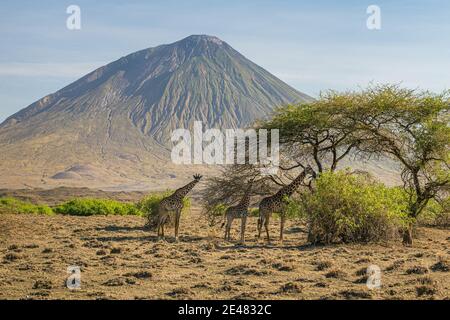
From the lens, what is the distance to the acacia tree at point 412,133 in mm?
→ 25844

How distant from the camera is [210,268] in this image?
18.6 m

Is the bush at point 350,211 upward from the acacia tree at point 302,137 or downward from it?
downward

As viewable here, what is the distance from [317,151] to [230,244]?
22.7 ft

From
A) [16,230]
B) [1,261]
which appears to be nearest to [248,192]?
[1,261]

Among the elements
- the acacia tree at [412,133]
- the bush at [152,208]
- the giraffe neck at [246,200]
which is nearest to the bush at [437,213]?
the acacia tree at [412,133]

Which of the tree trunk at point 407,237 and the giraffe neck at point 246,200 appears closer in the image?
the giraffe neck at point 246,200

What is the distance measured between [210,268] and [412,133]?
12.6 metres

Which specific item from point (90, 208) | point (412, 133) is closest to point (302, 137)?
point (412, 133)

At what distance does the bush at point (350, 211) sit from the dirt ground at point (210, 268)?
829 millimetres

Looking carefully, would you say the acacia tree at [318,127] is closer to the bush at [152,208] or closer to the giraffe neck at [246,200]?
the giraffe neck at [246,200]

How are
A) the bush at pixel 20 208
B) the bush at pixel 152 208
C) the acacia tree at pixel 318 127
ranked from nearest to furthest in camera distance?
the acacia tree at pixel 318 127 → the bush at pixel 152 208 → the bush at pixel 20 208

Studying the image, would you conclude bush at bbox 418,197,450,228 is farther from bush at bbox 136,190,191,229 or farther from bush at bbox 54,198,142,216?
bush at bbox 54,198,142,216

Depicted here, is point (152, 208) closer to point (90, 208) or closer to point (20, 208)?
point (90, 208)
